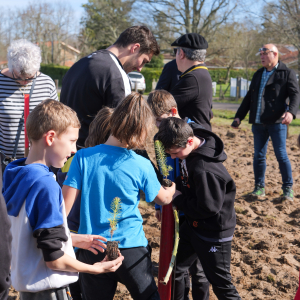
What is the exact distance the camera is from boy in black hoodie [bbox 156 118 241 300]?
2238 millimetres

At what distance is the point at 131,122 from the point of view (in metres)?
1.89

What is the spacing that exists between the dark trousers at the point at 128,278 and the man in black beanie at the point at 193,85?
5.69 feet

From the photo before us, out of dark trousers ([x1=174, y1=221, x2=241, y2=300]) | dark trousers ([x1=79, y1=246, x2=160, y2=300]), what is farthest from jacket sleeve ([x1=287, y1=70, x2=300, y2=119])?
dark trousers ([x1=79, y1=246, x2=160, y2=300])

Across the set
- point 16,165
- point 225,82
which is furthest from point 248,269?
point 225,82

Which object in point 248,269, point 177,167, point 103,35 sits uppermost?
point 103,35

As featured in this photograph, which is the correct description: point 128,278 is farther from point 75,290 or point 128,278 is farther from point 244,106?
point 244,106

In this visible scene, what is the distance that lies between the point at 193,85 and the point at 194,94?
0.29ft

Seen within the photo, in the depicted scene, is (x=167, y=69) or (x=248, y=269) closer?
(x=248, y=269)

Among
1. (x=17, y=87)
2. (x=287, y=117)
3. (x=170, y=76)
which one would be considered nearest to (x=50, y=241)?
(x=17, y=87)

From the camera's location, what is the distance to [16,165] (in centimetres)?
175

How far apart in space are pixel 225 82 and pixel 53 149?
37980 mm

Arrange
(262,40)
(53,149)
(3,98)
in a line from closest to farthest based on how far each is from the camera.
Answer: (53,149)
(3,98)
(262,40)

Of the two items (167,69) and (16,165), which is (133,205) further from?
(167,69)

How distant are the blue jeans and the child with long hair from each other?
3541 mm
